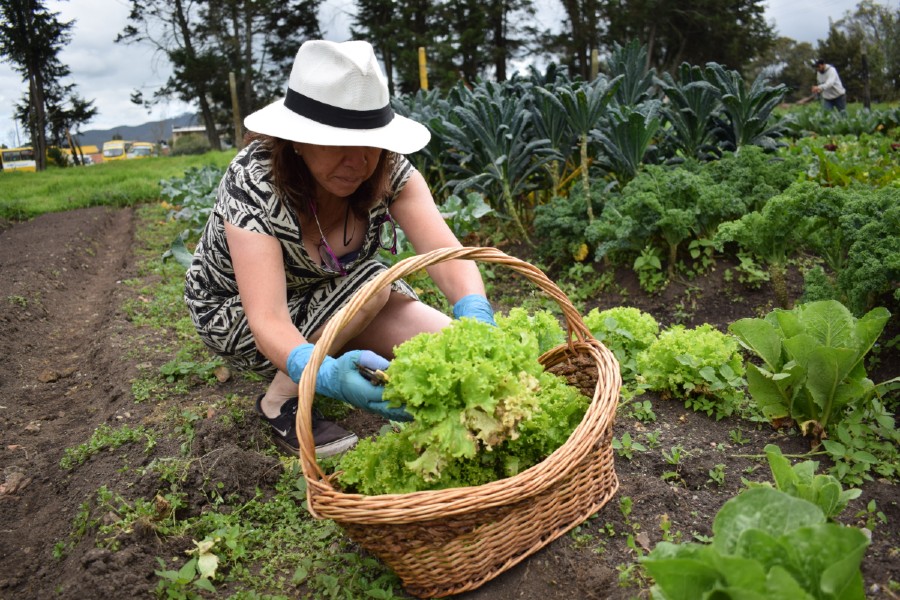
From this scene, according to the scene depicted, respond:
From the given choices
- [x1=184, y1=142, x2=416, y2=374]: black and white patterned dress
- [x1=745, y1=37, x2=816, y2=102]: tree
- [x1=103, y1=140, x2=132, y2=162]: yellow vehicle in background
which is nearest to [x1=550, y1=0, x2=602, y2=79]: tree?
[x1=745, y1=37, x2=816, y2=102]: tree

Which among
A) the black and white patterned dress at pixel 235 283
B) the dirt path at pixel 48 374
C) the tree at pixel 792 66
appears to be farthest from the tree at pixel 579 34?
the black and white patterned dress at pixel 235 283

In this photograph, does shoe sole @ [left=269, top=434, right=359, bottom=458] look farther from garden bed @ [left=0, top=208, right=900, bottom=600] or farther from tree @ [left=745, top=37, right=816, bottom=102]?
tree @ [left=745, top=37, right=816, bottom=102]

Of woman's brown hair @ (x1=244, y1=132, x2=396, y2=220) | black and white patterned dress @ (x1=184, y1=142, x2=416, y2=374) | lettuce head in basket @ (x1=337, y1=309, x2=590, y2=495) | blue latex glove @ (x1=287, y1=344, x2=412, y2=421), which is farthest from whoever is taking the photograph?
black and white patterned dress @ (x1=184, y1=142, x2=416, y2=374)

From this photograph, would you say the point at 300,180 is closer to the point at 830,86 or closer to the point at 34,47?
the point at 830,86

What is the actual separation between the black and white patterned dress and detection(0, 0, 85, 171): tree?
55.7 ft

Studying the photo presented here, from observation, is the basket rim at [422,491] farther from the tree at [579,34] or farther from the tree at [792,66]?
the tree at [792,66]

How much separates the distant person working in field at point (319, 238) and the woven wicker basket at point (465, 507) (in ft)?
0.91

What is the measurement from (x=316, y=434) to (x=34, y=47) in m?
20.0

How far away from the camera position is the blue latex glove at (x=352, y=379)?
1900 millimetres

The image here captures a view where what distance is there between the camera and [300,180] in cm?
236

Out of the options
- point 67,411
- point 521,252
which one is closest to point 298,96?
point 67,411

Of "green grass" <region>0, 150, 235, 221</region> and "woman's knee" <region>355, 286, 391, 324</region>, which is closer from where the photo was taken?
"woman's knee" <region>355, 286, 391, 324</region>

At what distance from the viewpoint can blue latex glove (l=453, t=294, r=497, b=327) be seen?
7.39 feet

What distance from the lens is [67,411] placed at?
3561 mm
